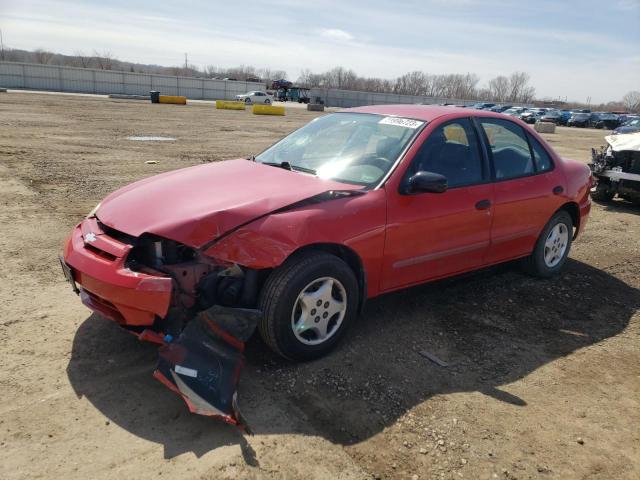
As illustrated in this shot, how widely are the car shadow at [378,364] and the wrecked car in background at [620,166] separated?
4.55 metres

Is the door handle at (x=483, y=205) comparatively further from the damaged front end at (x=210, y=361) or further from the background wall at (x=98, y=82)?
the background wall at (x=98, y=82)

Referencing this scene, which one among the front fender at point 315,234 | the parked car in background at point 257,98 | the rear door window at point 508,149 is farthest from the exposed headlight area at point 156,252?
the parked car in background at point 257,98

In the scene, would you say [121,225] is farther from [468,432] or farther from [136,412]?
[468,432]

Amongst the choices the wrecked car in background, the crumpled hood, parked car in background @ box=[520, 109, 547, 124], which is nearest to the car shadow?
the crumpled hood

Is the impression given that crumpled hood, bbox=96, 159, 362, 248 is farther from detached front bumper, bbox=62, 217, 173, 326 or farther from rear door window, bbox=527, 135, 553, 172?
rear door window, bbox=527, 135, 553, 172

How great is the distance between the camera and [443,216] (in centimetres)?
399

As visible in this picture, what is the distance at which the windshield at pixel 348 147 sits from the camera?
151 inches

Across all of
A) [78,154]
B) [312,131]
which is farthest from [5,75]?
[312,131]

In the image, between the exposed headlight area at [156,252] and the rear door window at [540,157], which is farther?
the rear door window at [540,157]

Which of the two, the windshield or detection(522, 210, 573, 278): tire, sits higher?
the windshield

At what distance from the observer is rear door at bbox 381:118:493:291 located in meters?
3.75

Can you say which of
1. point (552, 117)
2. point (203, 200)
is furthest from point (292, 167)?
point (552, 117)

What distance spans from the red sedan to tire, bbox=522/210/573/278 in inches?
23.1

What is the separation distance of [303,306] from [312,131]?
1.90m
